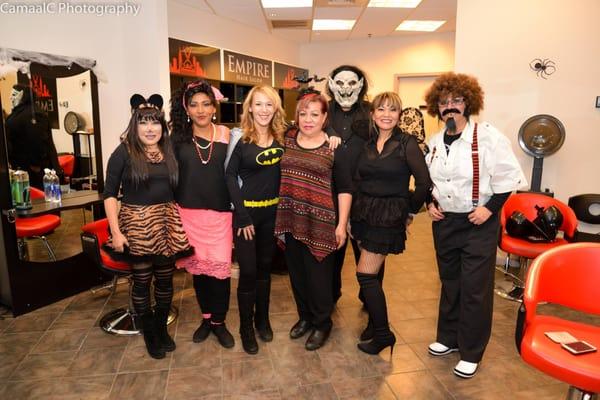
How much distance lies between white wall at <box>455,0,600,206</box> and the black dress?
2.15 m

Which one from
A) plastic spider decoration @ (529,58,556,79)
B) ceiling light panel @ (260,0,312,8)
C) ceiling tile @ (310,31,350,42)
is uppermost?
ceiling tile @ (310,31,350,42)

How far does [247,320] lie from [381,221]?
3.18ft

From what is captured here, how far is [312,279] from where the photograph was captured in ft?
8.09

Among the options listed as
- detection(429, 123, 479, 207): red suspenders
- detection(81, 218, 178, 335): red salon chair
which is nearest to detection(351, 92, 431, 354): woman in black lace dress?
detection(429, 123, 479, 207): red suspenders

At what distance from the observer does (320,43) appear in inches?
340

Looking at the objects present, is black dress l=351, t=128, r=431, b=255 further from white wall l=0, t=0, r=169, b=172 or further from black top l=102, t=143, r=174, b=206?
white wall l=0, t=0, r=169, b=172

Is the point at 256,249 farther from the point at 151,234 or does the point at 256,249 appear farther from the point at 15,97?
the point at 15,97

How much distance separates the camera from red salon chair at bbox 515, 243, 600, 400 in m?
1.54

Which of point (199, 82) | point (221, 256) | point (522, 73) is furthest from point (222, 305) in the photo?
point (522, 73)

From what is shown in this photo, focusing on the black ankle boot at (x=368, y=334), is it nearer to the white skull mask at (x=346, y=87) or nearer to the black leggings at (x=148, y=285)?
the black leggings at (x=148, y=285)

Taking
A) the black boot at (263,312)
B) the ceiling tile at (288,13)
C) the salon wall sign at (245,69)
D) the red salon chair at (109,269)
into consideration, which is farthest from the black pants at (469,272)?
the salon wall sign at (245,69)

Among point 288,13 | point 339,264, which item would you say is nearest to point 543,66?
point 339,264

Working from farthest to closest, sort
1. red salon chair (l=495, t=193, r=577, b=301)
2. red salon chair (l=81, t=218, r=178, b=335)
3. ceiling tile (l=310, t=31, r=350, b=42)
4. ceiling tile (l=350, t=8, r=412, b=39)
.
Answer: ceiling tile (l=310, t=31, r=350, b=42), ceiling tile (l=350, t=8, r=412, b=39), red salon chair (l=495, t=193, r=577, b=301), red salon chair (l=81, t=218, r=178, b=335)

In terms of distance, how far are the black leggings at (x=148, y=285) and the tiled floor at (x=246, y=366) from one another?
313 mm
